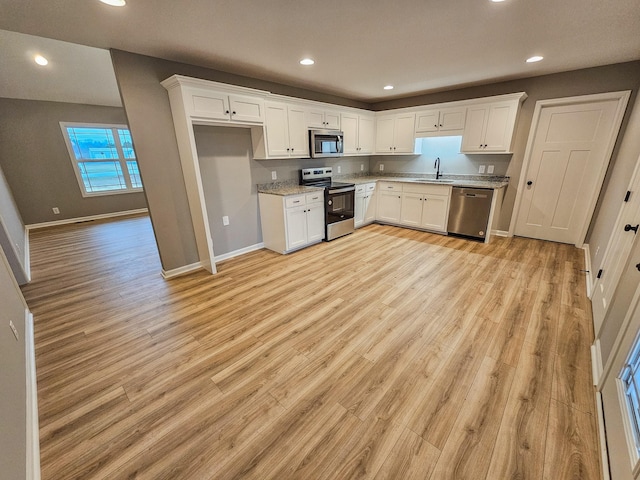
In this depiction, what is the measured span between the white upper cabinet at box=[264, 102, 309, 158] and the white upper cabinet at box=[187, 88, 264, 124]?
202mm

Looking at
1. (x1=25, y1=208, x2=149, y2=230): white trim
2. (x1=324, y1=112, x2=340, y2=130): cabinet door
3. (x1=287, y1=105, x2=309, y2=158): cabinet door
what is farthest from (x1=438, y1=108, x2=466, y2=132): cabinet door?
(x1=25, y1=208, x2=149, y2=230): white trim

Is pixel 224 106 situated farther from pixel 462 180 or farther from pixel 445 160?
pixel 462 180

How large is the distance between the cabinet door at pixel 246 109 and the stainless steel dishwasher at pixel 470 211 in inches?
130

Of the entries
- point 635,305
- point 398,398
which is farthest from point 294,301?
point 635,305

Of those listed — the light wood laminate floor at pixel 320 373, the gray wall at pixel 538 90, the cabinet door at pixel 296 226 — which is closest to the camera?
the light wood laminate floor at pixel 320 373

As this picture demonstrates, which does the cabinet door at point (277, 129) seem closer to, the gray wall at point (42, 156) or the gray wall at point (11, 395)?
the gray wall at point (11, 395)

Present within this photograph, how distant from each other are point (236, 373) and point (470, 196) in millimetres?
4177

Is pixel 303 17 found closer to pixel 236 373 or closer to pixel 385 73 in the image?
pixel 385 73

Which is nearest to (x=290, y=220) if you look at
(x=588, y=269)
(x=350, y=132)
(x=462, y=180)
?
(x=350, y=132)

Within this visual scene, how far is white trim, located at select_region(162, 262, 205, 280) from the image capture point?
334 cm

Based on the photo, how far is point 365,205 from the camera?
516cm

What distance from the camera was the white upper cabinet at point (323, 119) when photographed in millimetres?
4139

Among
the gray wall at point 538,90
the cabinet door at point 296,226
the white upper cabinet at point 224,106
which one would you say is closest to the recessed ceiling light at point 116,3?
the white upper cabinet at point 224,106

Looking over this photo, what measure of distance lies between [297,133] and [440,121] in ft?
8.47
